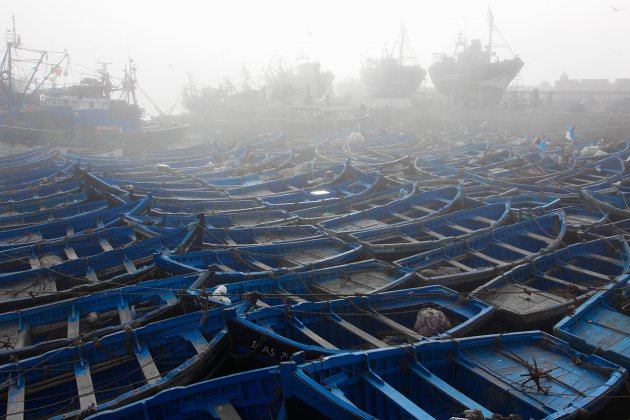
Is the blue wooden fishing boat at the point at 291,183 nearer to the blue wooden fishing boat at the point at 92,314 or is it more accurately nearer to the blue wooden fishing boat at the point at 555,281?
the blue wooden fishing boat at the point at 92,314

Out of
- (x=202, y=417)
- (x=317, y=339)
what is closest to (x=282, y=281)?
(x=317, y=339)

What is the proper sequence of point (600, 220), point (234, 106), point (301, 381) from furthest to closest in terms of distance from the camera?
point (234, 106)
point (600, 220)
point (301, 381)

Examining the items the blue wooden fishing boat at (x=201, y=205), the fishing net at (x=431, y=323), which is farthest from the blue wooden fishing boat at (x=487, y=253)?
the blue wooden fishing boat at (x=201, y=205)

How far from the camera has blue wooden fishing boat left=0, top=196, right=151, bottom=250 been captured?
14.0 meters

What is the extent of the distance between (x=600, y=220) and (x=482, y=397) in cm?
911

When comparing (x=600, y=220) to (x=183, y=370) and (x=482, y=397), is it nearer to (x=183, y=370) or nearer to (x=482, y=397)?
(x=482, y=397)

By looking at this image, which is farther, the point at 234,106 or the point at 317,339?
the point at 234,106

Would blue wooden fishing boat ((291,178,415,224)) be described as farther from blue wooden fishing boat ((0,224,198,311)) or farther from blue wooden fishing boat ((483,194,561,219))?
blue wooden fishing boat ((0,224,198,311))

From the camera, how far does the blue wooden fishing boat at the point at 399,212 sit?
48.6 feet

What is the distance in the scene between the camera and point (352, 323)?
9.84 metres

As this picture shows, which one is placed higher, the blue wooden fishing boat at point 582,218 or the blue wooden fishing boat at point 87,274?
the blue wooden fishing boat at point 87,274

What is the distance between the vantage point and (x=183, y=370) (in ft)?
24.5

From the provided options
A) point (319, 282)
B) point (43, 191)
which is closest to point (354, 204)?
point (319, 282)

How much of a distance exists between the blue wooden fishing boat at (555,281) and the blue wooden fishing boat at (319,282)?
1.97 meters
